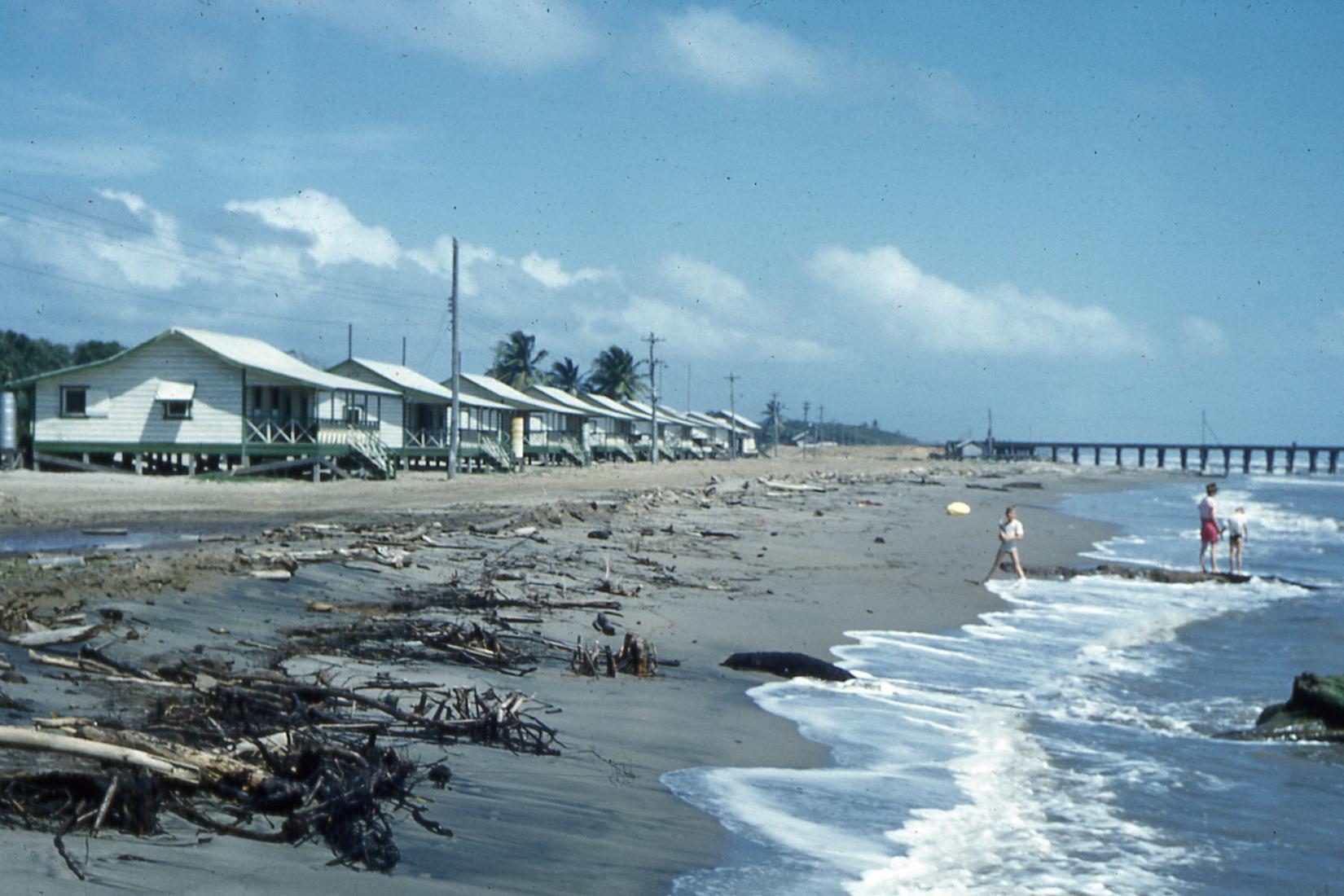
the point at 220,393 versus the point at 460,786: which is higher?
the point at 220,393

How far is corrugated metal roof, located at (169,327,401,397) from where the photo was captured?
3591 cm

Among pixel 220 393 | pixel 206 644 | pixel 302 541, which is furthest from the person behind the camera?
pixel 220 393

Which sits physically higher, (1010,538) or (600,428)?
(600,428)

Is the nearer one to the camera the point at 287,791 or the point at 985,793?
the point at 287,791

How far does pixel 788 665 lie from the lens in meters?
10.1

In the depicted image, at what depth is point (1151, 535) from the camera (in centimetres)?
3156

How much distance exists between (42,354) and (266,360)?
34936mm

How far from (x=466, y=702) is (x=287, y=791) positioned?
→ 1877 mm

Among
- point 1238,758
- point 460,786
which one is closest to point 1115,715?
point 1238,758

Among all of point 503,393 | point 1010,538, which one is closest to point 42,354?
point 503,393

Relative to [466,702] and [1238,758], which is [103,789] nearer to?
[466,702]

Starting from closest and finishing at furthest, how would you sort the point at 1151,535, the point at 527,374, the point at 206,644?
the point at 206,644 → the point at 1151,535 → the point at 527,374

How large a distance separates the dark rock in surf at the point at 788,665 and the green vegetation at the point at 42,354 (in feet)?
190

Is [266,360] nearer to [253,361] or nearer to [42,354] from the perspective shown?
[253,361]
